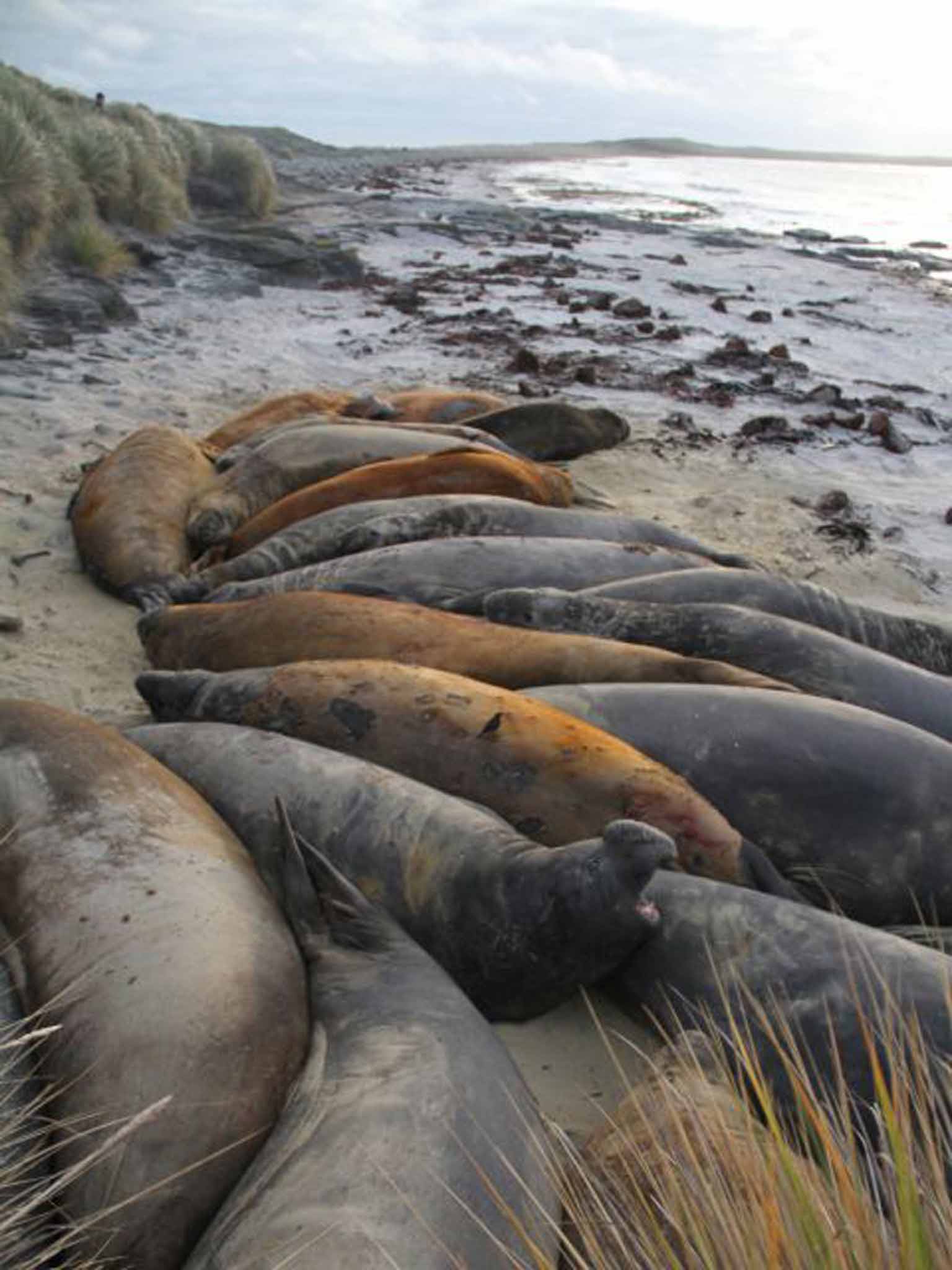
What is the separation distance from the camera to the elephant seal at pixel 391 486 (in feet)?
19.9

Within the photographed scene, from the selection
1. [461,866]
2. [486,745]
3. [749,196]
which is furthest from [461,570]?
[749,196]

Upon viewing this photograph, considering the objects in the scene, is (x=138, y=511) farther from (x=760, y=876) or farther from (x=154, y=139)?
(x=154, y=139)

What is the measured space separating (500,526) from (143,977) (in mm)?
3494

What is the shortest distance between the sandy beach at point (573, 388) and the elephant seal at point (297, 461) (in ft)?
2.69

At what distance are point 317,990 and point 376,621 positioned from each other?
5.93 feet

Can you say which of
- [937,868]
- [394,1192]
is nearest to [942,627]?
[937,868]

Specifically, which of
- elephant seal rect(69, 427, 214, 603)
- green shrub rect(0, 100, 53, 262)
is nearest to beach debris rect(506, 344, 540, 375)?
elephant seal rect(69, 427, 214, 603)

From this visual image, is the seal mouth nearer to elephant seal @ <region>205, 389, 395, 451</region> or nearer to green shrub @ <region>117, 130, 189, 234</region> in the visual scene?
elephant seal @ <region>205, 389, 395, 451</region>

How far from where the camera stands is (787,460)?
894cm

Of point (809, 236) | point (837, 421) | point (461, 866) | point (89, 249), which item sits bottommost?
point (837, 421)

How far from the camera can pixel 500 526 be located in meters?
5.80

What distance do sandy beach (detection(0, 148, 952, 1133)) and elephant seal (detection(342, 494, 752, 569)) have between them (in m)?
0.93

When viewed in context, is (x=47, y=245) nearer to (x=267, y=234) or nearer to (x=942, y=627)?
(x=267, y=234)

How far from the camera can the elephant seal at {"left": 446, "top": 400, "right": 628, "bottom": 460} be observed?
780cm
